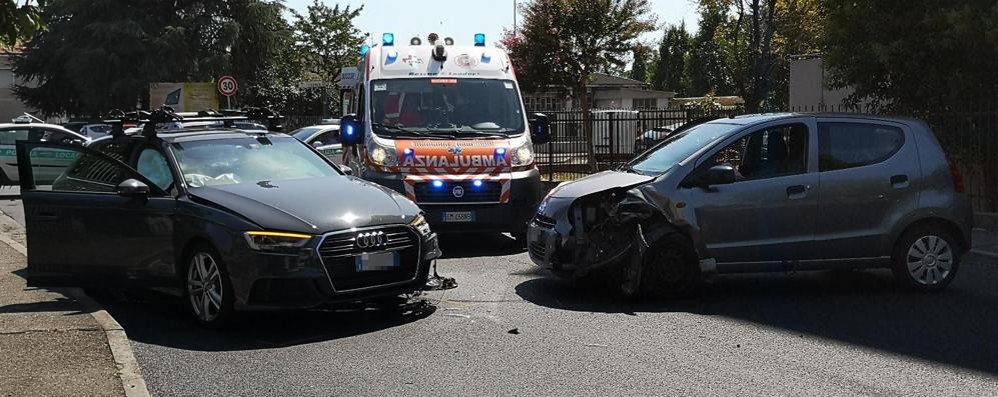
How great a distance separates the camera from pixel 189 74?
155 ft

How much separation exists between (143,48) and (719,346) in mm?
43873

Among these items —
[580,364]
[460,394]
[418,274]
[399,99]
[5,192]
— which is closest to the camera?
[460,394]

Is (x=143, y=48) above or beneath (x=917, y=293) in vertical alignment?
above

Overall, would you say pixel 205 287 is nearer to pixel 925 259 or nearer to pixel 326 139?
pixel 925 259

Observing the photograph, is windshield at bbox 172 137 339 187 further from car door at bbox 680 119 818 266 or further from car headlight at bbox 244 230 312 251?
car door at bbox 680 119 818 266

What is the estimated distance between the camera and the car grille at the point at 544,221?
925cm

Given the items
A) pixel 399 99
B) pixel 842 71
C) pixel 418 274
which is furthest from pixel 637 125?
pixel 418 274

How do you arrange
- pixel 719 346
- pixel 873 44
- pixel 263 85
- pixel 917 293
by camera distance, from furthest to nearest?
pixel 263 85 → pixel 873 44 → pixel 917 293 → pixel 719 346

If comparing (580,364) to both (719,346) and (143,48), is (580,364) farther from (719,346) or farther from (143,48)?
(143,48)

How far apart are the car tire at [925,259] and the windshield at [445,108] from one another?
5183mm

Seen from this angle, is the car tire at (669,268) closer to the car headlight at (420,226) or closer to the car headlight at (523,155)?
the car headlight at (420,226)

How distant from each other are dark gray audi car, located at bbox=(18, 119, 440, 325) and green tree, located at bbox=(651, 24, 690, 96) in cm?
8004

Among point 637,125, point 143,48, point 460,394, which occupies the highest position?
point 143,48

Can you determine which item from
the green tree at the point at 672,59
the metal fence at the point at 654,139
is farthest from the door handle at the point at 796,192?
the green tree at the point at 672,59
